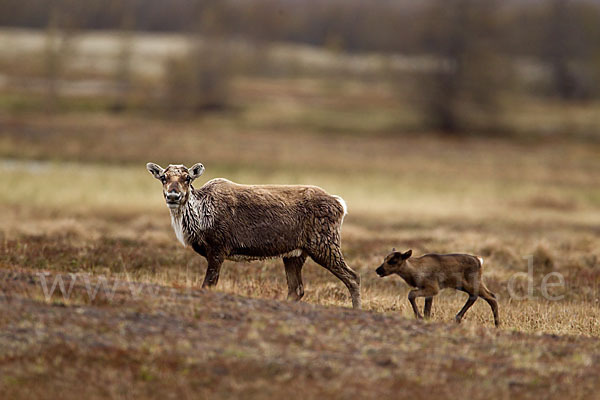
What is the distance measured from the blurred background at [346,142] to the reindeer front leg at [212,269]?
1.81ft

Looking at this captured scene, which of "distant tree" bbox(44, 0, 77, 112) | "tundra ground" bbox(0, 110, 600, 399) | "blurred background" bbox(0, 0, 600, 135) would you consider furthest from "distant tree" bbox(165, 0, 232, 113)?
"tundra ground" bbox(0, 110, 600, 399)

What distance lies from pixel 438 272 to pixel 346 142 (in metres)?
47.3

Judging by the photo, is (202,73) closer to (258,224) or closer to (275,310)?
(258,224)

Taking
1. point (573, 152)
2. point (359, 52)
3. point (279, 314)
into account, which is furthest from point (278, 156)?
point (359, 52)

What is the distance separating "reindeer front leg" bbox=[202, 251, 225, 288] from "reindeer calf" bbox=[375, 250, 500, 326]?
232 cm

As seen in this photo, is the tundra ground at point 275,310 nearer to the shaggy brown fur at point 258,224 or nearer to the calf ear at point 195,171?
the shaggy brown fur at point 258,224

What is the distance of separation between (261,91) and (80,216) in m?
65.8

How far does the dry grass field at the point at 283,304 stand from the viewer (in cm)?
788

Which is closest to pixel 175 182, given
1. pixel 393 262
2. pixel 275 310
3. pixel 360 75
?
pixel 275 310

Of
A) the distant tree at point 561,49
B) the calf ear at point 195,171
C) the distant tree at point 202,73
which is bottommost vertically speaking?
the calf ear at point 195,171

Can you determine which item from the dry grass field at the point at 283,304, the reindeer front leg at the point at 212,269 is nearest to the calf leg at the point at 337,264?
the dry grass field at the point at 283,304

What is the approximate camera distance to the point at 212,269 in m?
11.3

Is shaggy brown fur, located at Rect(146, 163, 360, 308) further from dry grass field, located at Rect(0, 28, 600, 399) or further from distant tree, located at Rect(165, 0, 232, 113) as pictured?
distant tree, located at Rect(165, 0, 232, 113)

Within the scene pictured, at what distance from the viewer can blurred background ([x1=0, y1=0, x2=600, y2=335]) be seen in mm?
16703
